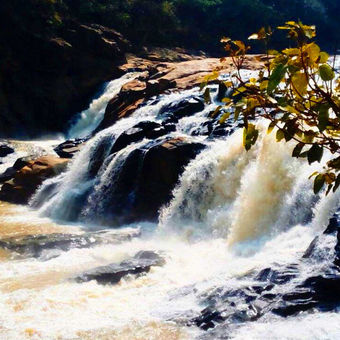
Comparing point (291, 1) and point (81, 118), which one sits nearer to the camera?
point (81, 118)

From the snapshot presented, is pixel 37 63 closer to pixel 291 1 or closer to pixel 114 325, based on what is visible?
pixel 114 325

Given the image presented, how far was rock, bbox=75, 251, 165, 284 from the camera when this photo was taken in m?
7.50

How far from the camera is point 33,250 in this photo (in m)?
9.26

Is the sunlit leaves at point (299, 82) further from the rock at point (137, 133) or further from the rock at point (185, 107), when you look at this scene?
the rock at point (185, 107)

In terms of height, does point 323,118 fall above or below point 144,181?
above

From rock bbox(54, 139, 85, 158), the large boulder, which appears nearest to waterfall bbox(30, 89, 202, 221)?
rock bbox(54, 139, 85, 158)

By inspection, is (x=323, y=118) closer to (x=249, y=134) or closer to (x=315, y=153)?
(x=315, y=153)

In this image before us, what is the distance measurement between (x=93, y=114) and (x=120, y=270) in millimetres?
16115

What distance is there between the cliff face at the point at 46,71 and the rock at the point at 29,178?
7908 millimetres

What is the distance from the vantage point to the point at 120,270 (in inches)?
305

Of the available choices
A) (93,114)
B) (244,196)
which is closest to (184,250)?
(244,196)

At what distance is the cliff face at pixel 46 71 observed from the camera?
23.6 m

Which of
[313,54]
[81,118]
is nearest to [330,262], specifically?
[313,54]

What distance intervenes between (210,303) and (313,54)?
4851mm
